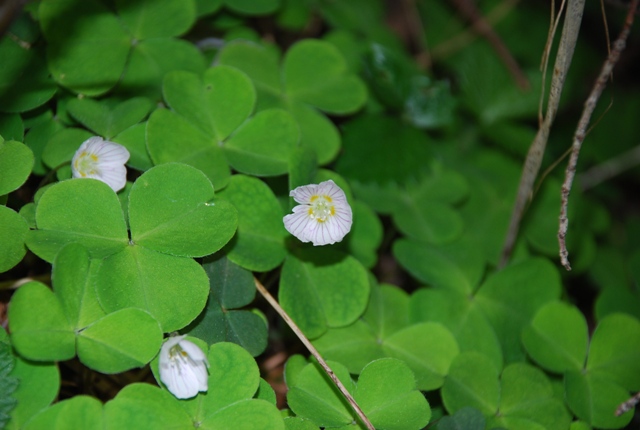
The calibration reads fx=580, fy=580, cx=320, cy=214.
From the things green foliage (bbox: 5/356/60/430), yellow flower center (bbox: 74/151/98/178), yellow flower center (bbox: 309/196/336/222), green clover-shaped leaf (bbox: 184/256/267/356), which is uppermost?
yellow flower center (bbox: 309/196/336/222)

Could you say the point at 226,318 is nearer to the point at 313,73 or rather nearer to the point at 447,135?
the point at 313,73

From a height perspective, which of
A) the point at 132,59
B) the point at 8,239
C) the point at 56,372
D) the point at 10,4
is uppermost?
the point at 10,4

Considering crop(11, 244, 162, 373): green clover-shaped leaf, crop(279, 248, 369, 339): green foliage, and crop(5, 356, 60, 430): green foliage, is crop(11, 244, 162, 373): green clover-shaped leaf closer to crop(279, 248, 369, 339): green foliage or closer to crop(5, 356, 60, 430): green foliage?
crop(5, 356, 60, 430): green foliage

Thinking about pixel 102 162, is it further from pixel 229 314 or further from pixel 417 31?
pixel 417 31

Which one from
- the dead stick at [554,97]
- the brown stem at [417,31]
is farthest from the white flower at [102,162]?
the brown stem at [417,31]

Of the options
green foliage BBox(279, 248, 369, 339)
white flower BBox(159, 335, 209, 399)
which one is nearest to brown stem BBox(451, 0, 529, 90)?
green foliage BBox(279, 248, 369, 339)

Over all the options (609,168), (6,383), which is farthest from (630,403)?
(609,168)

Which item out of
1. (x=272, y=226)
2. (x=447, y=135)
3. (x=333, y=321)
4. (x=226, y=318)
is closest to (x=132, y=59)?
(x=272, y=226)
